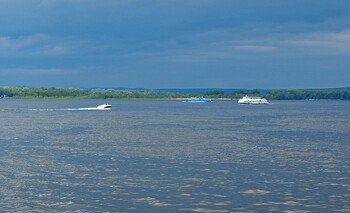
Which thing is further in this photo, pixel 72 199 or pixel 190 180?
pixel 190 180

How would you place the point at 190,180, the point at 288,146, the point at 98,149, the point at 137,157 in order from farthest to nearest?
1. the point at 288,146
2. the point at 98,149
3. the point at 137,157
4. the point at 190,180

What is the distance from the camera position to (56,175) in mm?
37000

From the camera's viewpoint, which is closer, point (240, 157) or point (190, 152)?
point (240, 157)

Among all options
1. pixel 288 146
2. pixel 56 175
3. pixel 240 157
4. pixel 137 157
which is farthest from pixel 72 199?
pixel 288 146

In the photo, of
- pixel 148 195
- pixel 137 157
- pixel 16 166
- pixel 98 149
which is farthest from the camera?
pixel 98 149

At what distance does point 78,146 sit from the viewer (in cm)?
5794

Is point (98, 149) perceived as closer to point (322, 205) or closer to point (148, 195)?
point (148, 195)

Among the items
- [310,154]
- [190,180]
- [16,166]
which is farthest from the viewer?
[310,154]

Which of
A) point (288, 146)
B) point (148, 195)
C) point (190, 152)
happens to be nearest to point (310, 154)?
point (288, 146)

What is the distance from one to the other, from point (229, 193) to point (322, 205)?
610cm

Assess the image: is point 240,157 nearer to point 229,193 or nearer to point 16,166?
point 229,193

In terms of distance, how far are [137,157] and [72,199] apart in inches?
728

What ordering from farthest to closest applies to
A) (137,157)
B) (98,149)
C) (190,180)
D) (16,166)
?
(98,149), (137,157), (16,166), (190,180)

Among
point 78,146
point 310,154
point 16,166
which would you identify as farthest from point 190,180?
point 78,146
